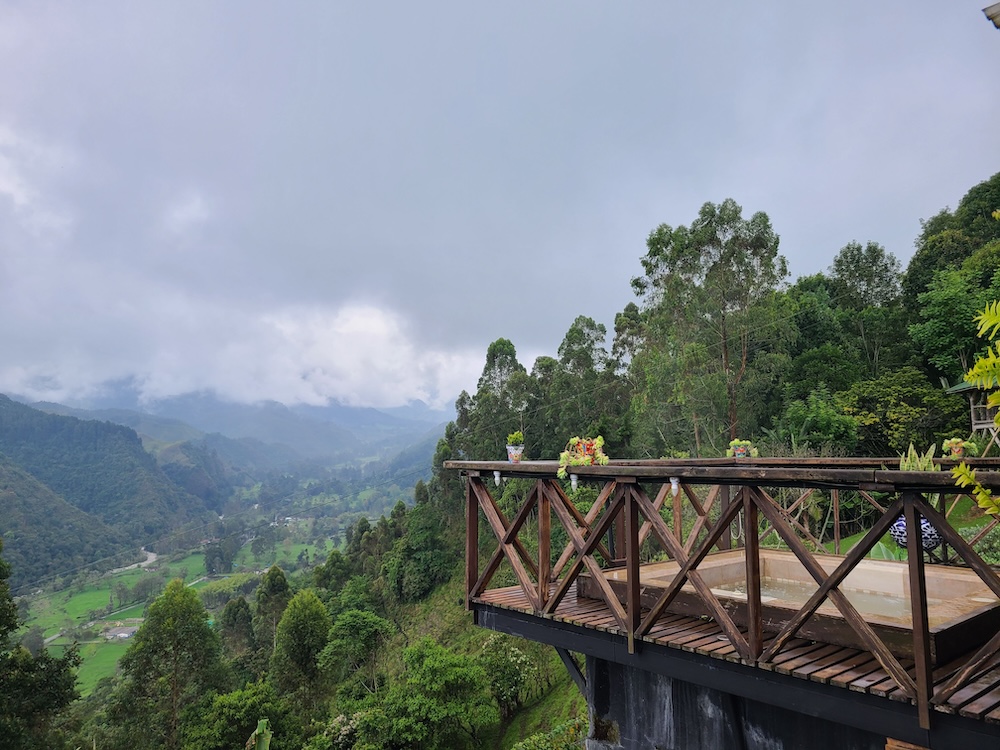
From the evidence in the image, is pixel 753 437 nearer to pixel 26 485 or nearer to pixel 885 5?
pixel 885 5

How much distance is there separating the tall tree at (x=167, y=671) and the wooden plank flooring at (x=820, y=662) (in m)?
18.6

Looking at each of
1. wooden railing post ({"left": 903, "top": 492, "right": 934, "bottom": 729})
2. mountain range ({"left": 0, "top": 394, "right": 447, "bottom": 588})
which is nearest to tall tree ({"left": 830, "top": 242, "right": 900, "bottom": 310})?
wooden railing post ({"left": 903, "top": 492, "right": 934, "bottom": 729})

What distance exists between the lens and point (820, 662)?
261cm

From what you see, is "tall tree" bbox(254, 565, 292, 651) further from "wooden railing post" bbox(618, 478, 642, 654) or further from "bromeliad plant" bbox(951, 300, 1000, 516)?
"bromeliad plant" bbox(951, 300, 1000, 516)

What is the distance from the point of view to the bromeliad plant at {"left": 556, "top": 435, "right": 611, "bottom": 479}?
145 inches

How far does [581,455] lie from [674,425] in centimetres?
1441

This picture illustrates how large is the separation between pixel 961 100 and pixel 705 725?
52.1ft

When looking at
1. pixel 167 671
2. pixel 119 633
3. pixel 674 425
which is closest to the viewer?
pixel 674 425

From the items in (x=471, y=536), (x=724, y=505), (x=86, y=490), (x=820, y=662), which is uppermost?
(x=724, y=505)

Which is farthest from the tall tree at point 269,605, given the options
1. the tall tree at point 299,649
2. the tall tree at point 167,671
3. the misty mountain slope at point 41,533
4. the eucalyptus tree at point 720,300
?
the misty mountain slope at point 41,533

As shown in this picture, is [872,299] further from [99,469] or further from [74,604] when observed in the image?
[99,469]

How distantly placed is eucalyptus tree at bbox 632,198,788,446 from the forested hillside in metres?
0.05

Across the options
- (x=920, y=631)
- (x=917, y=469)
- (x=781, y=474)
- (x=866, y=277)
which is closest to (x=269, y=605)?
(x=866, y=277)

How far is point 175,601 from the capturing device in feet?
61.8
